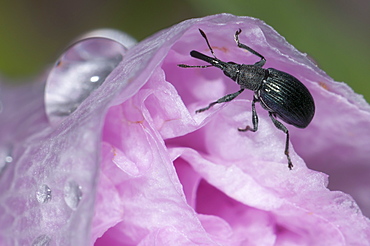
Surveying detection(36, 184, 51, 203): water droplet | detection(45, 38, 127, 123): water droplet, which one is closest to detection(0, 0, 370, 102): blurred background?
detection(45, 38, 127, 123): water droplet

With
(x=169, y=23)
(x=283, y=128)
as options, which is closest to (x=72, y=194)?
(x=283, y=128)

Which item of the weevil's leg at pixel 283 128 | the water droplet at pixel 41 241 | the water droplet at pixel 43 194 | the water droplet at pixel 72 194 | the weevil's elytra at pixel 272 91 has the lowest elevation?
the water droplet at pixel 41 241

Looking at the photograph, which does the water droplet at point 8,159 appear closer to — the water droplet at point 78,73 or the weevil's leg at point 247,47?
the water droplet at point 78,73

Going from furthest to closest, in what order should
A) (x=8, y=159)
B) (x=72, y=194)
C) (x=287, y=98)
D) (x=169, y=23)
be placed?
(x=169, y=23)
(x=8, y=159)
(x=287, y=98)
(x=72, y=194)

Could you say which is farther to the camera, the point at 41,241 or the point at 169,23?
the point at 169,23

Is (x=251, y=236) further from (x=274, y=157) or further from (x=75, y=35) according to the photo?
(x=75, y=35)

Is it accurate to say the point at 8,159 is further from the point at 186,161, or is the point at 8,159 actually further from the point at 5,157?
the point at 186,161

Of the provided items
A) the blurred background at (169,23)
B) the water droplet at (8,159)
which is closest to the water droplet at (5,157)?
the water droplet at (8,159)
